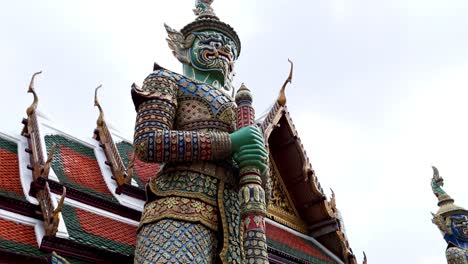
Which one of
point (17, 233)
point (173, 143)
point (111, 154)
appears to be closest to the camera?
point (173, 143)

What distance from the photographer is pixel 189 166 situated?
376 centimetres

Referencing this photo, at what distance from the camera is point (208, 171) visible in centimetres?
379

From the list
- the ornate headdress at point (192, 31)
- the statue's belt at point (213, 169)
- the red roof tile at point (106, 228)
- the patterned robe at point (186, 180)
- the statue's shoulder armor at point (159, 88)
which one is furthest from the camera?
the ornate headdress at point (192, 31)

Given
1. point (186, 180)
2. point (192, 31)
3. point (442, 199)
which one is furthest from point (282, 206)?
point (186, 180)

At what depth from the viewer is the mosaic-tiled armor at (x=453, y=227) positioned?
659 cm

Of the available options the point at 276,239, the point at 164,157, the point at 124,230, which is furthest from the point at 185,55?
the point at 276,239

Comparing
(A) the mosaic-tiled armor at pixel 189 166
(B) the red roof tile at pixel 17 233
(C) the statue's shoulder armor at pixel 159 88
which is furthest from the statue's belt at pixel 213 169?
(B) the red roof tile at pixel 17 233

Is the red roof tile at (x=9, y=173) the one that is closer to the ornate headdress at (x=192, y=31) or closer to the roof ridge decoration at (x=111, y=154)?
the roof ridge decoration at (x=111, y=154)

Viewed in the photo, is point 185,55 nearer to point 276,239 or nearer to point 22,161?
point 22,161

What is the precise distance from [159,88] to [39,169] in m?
1.37

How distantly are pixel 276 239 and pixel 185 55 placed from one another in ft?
8.06

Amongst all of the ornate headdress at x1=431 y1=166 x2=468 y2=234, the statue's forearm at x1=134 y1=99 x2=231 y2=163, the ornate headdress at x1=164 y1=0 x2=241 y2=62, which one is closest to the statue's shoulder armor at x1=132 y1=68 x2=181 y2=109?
the statue's forearm at x1=134 y1=99 x2=231 y2=163

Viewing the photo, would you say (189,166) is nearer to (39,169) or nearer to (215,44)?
(215,44)

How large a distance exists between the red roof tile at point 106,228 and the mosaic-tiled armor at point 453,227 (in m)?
4.13
